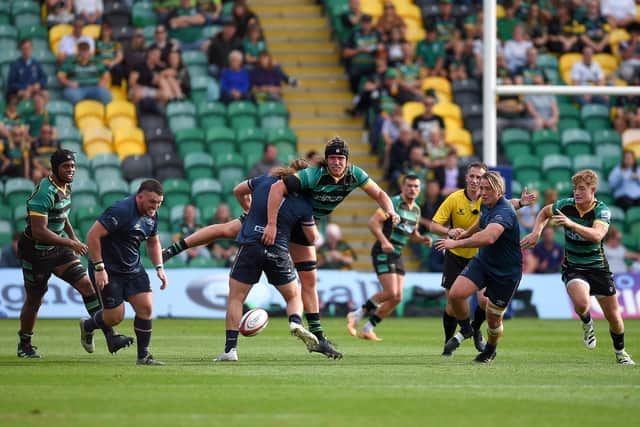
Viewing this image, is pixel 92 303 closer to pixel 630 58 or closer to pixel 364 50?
pixel 364 50

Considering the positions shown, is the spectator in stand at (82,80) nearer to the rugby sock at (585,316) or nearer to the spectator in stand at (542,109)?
the spectator in stand at (542,109)

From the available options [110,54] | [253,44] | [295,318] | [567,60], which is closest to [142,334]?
[295,318]

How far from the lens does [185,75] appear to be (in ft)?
86.4

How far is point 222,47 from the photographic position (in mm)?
26984

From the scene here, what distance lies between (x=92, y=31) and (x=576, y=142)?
34.0 feet

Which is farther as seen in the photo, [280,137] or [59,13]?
[59,13]

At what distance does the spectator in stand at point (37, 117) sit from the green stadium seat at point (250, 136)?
373 cm

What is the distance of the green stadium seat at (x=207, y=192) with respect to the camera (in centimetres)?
2461

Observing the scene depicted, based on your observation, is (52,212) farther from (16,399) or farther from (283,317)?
(283,317)

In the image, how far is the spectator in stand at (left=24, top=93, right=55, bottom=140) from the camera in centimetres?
2458

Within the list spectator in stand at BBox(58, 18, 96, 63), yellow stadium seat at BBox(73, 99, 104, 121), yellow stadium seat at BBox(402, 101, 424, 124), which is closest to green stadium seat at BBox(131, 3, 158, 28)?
spectator in stand at BBox(58, 18, 96, 63)

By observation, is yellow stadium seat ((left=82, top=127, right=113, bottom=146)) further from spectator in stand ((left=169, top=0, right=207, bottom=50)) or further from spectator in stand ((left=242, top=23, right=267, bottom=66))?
spectator in stand ((left=242, top=23, right=267, bottom=66))

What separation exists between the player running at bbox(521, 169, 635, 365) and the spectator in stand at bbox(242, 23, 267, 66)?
44.7 ft

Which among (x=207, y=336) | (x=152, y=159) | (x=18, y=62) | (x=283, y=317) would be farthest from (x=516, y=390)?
(x=18, y=62)
